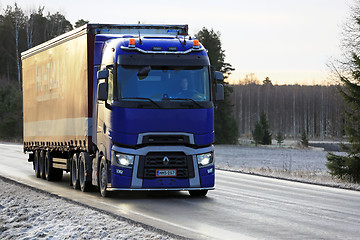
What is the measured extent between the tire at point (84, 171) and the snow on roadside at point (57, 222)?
180cm

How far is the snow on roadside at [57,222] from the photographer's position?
10.8 metres

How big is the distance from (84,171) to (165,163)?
3272mm

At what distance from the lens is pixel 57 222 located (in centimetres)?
1238

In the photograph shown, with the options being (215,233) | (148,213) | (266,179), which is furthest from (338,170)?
(215,233)

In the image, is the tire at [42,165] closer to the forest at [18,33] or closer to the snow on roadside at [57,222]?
the snow on roadside at [57,222]

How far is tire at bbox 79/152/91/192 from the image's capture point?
18.2 metres

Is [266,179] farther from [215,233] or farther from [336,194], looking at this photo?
[215,233]

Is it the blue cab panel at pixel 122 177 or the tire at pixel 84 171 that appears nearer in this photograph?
the blue cab panel at pixel 122 177

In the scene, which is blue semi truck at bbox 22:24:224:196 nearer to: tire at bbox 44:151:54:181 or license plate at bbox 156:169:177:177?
license plate at bbox 156:169:177:177

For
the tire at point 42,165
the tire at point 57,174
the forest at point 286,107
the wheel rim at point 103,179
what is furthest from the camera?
the forest at point 286,107

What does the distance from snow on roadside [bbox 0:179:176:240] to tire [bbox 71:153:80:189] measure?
275 centimetres

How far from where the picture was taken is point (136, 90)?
52.2ft

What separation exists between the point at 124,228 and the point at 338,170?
15364 millimetres

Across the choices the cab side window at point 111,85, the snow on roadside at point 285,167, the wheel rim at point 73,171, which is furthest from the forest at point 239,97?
the cab side window at point 111,85
